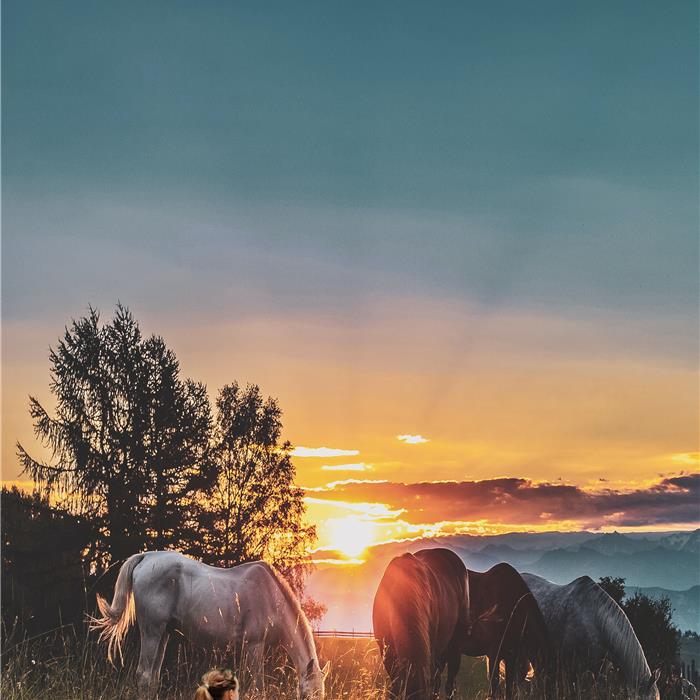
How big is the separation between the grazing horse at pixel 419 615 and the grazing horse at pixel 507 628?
1101mm

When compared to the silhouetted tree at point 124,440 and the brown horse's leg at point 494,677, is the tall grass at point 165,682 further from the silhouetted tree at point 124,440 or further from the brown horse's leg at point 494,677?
the silhouetted tree at point 124,440

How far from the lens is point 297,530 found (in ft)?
94.1

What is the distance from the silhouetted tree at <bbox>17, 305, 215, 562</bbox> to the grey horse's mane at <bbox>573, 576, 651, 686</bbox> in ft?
35.0

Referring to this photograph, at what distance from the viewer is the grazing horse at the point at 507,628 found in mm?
15008

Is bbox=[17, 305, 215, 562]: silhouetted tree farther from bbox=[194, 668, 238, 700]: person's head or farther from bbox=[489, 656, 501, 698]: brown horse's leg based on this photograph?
bbox=[194, 668, 238, 700]: person's head

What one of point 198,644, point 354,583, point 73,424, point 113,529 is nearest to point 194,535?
point 113,529

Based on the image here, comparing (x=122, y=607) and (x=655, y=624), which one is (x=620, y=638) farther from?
(x=655, y=624)

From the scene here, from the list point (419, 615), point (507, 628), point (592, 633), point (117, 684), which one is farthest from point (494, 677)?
point (117, 684)

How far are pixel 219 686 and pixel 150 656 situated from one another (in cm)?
1107

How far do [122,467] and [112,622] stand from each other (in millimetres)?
8348

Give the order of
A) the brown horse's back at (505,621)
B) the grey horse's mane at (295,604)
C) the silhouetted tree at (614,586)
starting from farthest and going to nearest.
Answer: the silhouetted tree at (614,586)
the brown horse's back at (505,621)
the grey horse's mane at (295,604)

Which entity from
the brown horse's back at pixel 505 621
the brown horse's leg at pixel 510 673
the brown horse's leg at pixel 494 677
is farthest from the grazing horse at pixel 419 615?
the brown horse's back at pixel 505 621

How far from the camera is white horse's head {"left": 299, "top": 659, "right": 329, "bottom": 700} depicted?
1156 cm

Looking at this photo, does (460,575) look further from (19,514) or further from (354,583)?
(19,514)
